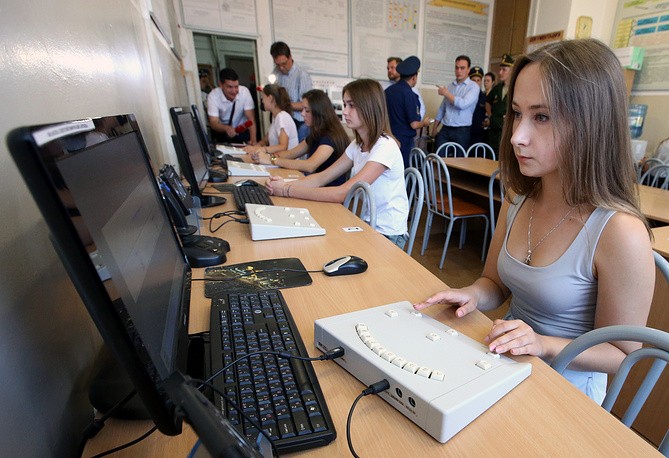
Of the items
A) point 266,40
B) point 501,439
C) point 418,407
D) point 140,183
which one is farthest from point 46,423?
point 266,40

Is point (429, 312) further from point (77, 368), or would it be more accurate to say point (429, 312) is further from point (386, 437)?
point (77, 368)

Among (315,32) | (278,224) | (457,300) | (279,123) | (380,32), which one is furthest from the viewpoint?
(380,32)

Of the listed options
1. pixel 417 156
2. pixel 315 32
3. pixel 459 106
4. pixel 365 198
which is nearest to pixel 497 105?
pixel 459 106

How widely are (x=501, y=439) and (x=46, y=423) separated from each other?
0.54 metres

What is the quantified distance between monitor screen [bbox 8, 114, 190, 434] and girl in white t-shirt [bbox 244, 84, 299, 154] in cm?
279

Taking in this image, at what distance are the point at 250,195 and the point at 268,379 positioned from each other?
113 cm

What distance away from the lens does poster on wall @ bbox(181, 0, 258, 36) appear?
3.89 metres

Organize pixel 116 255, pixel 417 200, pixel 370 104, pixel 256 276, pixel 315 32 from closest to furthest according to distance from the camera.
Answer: pixel 116 255 → pixel 256 276 → pixel 370 104 → pixel 417 200 → pixel 315 32

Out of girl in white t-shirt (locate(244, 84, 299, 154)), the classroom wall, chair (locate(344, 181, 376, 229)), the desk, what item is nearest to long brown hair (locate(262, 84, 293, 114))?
girl in white t-shirt (locate(244, 84, 299, 154))

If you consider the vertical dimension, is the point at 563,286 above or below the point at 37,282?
below

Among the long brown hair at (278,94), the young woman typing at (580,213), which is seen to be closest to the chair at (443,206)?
the long brown hair at (278,94)

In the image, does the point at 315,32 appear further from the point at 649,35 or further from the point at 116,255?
the point at 116,255

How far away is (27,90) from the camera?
1.51 ft

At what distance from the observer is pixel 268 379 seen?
0.48 m
